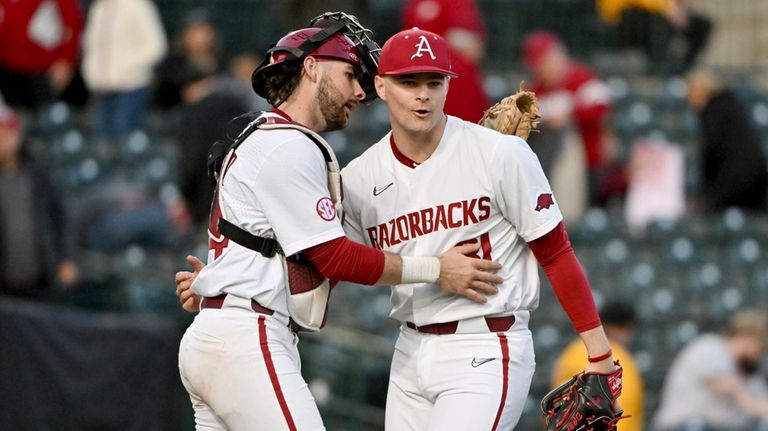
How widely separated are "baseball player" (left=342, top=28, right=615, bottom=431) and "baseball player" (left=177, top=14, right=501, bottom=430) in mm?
129

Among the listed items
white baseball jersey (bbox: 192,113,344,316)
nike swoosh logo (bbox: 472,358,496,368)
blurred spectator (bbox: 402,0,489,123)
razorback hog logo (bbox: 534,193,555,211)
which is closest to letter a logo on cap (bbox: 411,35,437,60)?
white baseball jersey (bbox: 192,113,344,316)

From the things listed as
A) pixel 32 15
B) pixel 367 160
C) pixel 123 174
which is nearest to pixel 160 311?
pixel 123 174

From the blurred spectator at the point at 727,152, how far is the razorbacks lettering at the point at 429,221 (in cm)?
692

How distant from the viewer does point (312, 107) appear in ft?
17.4

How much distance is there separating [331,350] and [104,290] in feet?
4.79

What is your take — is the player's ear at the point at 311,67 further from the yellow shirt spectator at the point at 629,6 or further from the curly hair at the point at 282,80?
the yellow shirt spectator at the point at 629,6

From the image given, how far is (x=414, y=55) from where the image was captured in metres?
5.15

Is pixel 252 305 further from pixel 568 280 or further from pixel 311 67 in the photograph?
pixel 568 280

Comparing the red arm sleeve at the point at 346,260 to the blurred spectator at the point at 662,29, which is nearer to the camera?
the red arm sleeve at the point at 346,260

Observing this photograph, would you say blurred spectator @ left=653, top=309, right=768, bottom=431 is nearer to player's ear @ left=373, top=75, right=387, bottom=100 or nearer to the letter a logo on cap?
player's ear @ left=373, top=75, right=387, bottom=100

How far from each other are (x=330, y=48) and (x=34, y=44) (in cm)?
606

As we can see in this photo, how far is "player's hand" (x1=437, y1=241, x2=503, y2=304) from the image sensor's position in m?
5.18

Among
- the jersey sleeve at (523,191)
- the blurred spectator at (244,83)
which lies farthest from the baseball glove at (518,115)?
the blurred spectator at (244,83)

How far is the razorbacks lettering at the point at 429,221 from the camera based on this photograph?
17.3 feet
